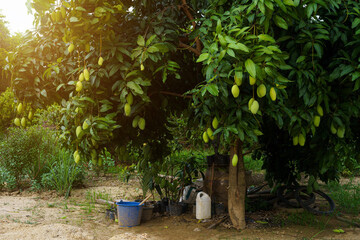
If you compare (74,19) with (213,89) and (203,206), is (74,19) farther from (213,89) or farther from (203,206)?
(203,206)

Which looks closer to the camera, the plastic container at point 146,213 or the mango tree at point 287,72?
the mango tree at point 287,72

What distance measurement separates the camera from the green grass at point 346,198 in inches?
200

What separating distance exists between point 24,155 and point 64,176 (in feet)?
3.27

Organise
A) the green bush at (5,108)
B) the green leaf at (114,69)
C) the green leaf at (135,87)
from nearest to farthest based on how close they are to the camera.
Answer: the green leaf at (135,87) < the green leaf at (114,69) < the green bush at (5,108)

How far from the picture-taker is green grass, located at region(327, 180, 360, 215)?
16.7ft

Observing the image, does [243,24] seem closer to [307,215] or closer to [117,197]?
[307,215]

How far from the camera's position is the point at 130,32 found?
3.50m

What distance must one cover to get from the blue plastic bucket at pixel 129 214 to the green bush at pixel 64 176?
6.53ft

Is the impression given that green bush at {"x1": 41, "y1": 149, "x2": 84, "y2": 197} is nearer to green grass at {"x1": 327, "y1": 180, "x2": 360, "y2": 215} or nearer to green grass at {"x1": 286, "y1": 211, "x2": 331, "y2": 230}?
green grass at {"x1": 286, "y1": 211, "x2": 331, "y2": 230}

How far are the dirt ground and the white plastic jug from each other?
97 millimetres

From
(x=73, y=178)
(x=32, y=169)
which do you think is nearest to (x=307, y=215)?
(x=73, y=178)

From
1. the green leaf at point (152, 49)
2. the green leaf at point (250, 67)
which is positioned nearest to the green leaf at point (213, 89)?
the green leaf at point (250, 67)

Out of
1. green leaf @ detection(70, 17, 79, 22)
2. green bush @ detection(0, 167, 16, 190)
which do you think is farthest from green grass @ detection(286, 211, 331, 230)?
green bush @ detection(0, 167, 16, 190)

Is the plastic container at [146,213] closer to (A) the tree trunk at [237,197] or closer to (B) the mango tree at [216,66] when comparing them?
(A) the tree trunk at [237,197]
